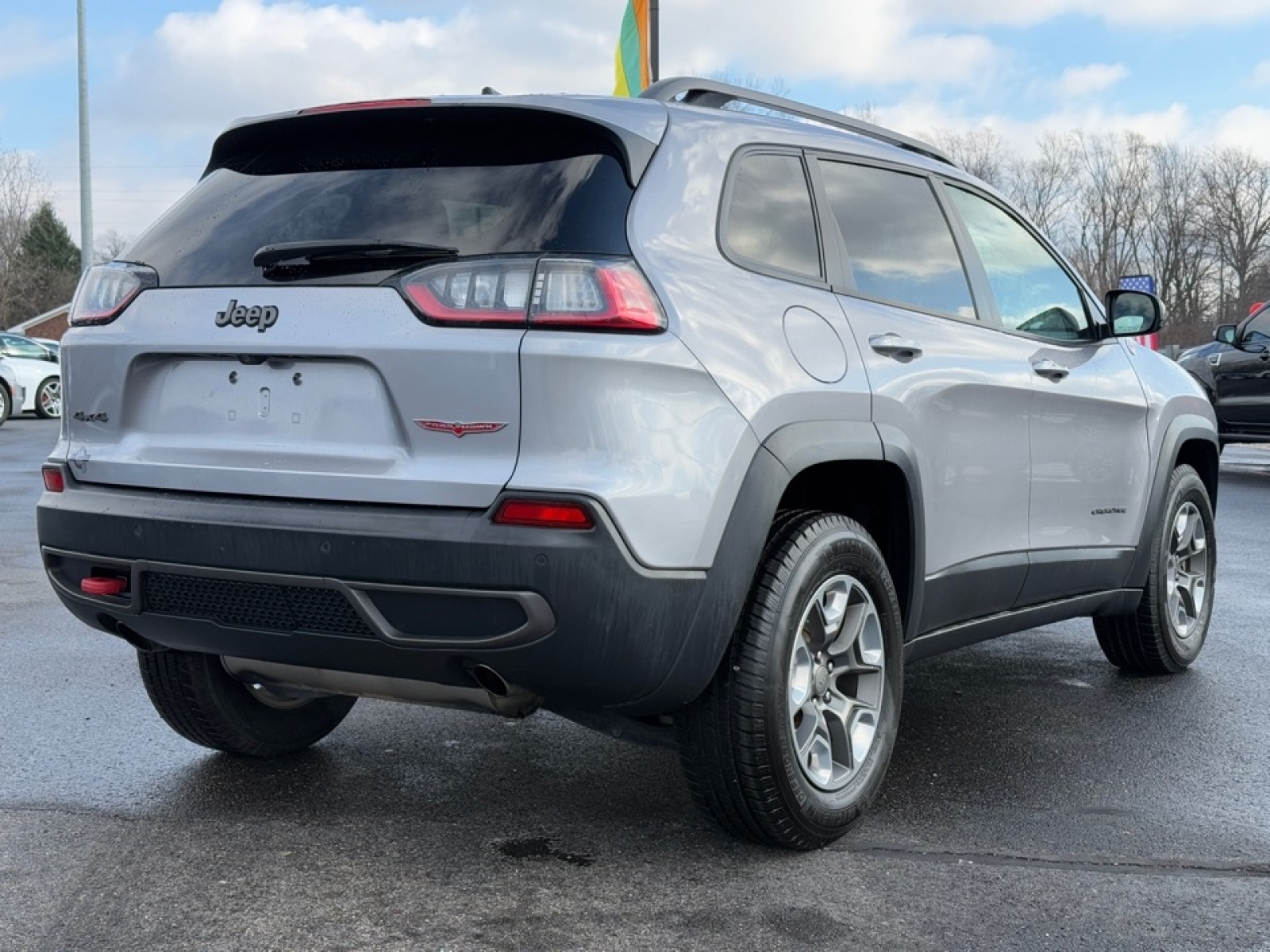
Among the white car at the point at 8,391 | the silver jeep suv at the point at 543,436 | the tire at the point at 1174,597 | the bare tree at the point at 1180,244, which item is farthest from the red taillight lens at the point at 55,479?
the bare tree at the point at 1180,244

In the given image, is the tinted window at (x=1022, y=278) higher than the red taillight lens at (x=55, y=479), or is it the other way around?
the tinted window at (x=1022, y=278)

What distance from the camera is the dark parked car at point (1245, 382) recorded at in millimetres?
13797

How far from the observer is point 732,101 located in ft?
12.9

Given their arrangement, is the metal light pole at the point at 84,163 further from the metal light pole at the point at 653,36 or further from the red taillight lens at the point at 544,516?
the red taillight lens at the point at 544,516

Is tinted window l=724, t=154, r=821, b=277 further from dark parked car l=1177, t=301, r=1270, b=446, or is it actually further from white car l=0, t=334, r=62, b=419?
white car l=0, t=334, r=62, b=419

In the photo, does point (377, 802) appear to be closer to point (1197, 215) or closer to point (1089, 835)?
point (1089, 835)

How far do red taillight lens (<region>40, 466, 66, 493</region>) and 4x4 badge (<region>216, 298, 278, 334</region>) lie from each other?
62cm

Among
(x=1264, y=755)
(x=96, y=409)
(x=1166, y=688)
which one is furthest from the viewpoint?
(x=1166, y=688)

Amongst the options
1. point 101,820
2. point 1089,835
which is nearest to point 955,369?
point 1089,835

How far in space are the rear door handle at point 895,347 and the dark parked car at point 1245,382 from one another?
35.2 ft

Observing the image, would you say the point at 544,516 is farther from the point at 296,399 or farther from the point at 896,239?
the point at 896,239

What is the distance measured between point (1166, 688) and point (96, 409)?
12.6 ft

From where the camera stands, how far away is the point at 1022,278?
4707 mm

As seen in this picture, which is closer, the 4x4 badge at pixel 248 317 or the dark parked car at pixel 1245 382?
the 4x4 badge at pixel 248 317
